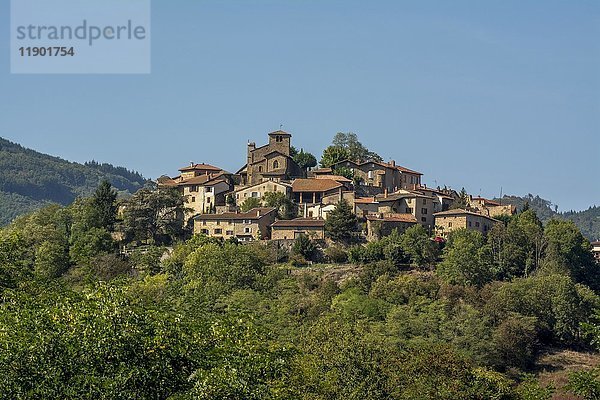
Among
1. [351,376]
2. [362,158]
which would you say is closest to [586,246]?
[362,158]

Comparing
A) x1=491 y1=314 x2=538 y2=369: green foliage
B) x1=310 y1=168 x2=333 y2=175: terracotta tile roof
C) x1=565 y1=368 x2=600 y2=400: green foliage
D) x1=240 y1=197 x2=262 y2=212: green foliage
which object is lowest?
x1=491 y1=314 x2=538 y2=369: green foliage

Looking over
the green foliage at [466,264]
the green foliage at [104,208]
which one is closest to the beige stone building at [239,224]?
the green foliage at [104,208]

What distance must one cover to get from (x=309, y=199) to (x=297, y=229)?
5.50 metres

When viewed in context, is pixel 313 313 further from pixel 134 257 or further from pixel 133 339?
pixel 133 339

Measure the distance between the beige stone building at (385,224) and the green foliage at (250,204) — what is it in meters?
9.03

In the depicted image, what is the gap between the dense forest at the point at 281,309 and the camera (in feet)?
103

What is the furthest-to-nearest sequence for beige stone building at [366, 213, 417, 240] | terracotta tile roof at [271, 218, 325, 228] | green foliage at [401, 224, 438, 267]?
beige stone building at [366, 213, 417, 240], terracotta tile roof at [271, 218, 325, 228], green foliage at [401, 224, 438, 267]

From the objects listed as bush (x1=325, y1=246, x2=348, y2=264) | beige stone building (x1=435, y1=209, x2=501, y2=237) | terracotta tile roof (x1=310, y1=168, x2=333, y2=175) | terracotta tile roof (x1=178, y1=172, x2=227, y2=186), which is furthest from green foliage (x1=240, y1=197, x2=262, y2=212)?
beige stone building (x1=435, y1=209, x2=501, y2=237)

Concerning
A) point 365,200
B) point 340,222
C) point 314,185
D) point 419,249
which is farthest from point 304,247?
point 419,249

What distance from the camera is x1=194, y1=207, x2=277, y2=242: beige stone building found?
8656 cm

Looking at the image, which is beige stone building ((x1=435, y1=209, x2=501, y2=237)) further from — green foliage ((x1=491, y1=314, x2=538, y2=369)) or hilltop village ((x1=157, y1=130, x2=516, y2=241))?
green foliage ((x1=491, y1=314, x2=538, y2=369))

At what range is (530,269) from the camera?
8519cm

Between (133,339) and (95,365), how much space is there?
1.29 metres

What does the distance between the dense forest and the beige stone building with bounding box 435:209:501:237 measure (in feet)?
5.52
